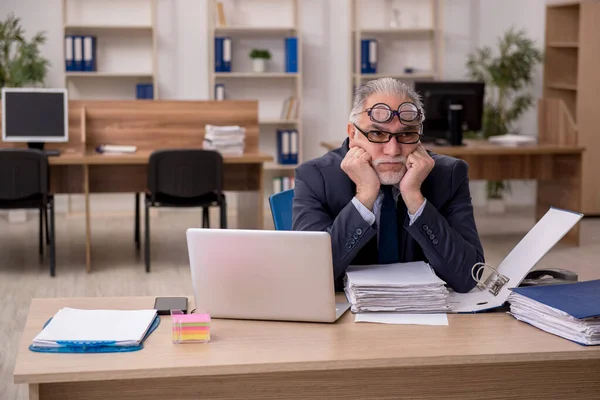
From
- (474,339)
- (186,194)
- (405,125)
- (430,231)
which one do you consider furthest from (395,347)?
(186,194)

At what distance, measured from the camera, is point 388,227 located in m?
2.21


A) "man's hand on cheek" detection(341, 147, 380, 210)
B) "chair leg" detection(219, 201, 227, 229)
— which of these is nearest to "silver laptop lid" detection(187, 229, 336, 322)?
"man's hand on cheek" detection(341, 147, 380, 210)

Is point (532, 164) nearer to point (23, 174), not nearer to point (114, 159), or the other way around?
point (114, 159)

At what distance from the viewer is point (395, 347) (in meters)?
1.68

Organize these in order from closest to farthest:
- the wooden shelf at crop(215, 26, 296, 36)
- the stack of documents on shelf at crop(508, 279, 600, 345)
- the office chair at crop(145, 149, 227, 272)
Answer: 1. the stack of documents on shelf at crop(508, 279, 600, 345)
2. the office chair at crop(145, 149, 227, 272)
3. the wooden shelf at crop(215, 26, 296, 36)

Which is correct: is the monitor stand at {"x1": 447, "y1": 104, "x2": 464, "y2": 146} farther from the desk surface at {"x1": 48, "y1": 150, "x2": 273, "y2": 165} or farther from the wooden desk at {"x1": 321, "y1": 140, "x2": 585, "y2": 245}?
the desk surface at {"x1": 48, "y1": 150, "x2": 273, "y2": 165}

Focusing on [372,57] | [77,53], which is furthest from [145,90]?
[372,57]

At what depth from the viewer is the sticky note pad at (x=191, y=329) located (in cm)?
170

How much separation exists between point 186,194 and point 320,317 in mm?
3382

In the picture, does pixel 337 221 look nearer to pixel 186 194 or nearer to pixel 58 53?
pixel 186 194

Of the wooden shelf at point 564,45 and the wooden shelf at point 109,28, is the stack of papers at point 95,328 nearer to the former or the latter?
the wooden shelf at point 109,28

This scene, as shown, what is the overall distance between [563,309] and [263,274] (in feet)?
2.01

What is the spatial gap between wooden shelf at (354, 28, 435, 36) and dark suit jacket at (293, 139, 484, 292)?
5.24m

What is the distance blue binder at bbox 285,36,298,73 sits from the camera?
7.33 metres
